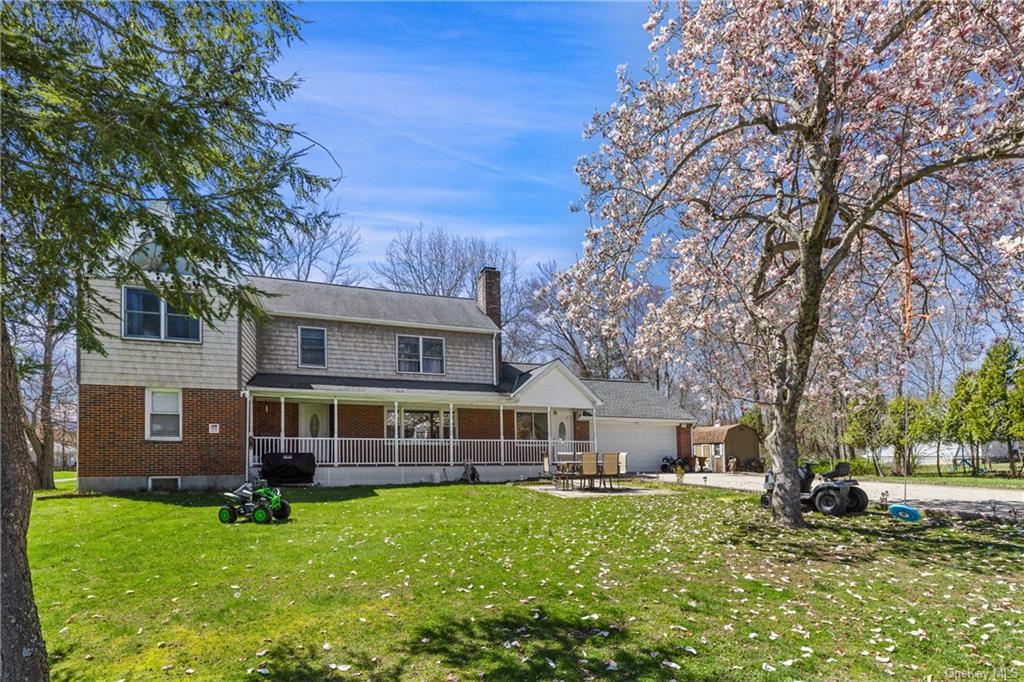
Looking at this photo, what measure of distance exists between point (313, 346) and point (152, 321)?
4926 mm

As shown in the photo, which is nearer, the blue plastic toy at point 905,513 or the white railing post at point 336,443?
the blue plastic toy at point 905,513

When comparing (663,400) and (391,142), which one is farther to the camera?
(663,400)

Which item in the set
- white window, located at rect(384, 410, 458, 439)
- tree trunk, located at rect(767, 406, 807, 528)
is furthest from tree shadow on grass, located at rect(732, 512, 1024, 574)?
white window, located at rect(384, 410, 458, 439)

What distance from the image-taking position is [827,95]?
870 centimetres

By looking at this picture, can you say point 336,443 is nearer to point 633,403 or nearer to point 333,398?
point 333,398

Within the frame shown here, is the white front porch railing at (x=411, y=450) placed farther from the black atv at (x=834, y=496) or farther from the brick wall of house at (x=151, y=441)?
the black atv at (x=834, y=496)

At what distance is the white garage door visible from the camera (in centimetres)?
2633

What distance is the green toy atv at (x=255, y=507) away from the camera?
1012 cm

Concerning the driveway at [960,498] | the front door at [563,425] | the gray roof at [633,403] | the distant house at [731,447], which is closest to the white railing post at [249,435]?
the front door at [563,425]

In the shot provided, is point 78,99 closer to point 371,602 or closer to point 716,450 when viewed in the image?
point 371,602

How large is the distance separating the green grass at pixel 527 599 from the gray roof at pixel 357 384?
8448 millimetres

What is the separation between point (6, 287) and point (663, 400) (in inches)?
1013

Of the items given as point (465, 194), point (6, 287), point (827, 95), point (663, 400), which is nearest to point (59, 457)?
point (663, 400)

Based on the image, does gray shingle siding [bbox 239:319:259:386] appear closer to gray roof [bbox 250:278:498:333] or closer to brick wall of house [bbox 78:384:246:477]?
brick wall of house [bbox 78:384:246:477]
